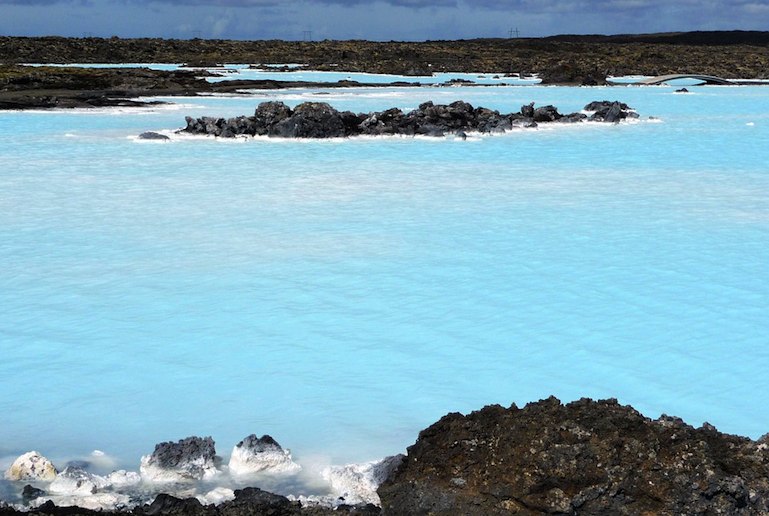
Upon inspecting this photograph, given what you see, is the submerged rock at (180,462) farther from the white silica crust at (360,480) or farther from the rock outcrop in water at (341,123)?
the rock outcrop in water at (341,123)

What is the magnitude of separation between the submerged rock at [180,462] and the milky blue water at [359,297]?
13.8 inches

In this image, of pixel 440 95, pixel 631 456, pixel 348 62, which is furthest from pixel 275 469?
pixel 348 62

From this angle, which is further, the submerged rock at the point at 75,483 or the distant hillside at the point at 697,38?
the distant hillside at the point at 697,38

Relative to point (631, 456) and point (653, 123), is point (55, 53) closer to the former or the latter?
point (653, 123)

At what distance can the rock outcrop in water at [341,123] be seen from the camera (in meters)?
16.8

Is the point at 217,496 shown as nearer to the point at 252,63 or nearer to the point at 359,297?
the point at 359,297

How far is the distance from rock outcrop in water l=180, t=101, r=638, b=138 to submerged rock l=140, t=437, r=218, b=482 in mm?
13302

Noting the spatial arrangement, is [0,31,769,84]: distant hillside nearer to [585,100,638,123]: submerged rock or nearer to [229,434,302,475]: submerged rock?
Answer: [585,100,638,123]: submerged rock

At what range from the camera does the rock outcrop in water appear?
55.1 feet

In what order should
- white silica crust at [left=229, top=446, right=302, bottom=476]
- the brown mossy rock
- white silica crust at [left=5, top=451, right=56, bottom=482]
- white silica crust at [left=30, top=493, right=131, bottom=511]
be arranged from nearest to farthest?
the brown mossy rock < white silica crust at [left=30, top=493, right=131, bottom=511] < white silica crust at [left=5, top=451, right=56, bottom=482] < white silica crust at [left=229, top=446, right=302, bottom=476]

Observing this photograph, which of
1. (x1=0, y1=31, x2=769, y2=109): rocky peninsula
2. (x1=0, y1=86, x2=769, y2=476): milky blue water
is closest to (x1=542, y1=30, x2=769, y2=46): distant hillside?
(x1=0, y1=31, x2=769, y2=109): rocky peninsula

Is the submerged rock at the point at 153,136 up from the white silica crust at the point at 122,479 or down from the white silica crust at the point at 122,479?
up

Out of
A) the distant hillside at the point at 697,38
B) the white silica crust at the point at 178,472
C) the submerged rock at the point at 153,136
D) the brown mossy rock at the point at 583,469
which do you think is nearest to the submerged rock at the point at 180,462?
the white silica crust at the point at 178,472

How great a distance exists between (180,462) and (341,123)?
44.8ft
